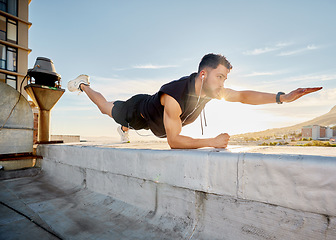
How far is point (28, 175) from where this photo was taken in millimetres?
3445

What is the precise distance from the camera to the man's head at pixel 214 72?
95.6 inches

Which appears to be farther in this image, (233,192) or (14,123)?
(14,123)

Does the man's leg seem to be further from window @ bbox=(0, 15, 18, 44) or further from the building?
window @ bbox=(0, 15, 18, 44)

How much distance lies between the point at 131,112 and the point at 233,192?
257 centimetres

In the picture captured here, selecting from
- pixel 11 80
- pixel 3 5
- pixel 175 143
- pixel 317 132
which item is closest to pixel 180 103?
pixel 175 143

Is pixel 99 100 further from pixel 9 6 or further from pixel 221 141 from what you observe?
pixel 9 6

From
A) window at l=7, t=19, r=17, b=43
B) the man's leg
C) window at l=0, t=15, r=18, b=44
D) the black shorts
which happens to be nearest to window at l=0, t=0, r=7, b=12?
window at l=0, t=15, r=18, b=44

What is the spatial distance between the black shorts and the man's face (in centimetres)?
142

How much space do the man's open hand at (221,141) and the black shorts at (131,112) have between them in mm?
1819

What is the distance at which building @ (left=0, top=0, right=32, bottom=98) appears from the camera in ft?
61.8

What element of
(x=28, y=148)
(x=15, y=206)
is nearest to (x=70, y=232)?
(x=15, y=206)

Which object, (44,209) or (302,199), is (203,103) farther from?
Result: (44,209)

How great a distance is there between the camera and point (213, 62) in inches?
96.5

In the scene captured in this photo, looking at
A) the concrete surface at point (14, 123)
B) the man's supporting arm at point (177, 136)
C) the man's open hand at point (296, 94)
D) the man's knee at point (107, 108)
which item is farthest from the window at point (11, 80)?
the man's open hand at point (296, 94)
